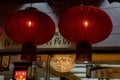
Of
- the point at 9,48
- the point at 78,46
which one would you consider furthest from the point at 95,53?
the point at 78,46

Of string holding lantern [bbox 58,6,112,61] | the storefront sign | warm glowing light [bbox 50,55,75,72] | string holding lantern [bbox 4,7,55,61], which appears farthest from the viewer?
warm glowing light [bbox 50,55,75,72]

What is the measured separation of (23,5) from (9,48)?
89 cm

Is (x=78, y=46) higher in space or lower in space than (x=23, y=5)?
lower

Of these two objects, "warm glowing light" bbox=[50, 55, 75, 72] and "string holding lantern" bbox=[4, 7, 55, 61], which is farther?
"warm glowing light" bbox=[50, 55, 75, 72]

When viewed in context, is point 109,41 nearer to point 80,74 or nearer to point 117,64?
point 117,64

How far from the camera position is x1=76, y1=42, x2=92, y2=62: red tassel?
11.6 ft

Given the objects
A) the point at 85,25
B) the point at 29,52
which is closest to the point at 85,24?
the point at 85,25

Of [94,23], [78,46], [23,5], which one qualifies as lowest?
[78,46]

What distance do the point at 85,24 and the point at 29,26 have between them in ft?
2.12

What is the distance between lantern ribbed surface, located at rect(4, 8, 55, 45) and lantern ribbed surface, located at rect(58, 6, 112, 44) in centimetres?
25

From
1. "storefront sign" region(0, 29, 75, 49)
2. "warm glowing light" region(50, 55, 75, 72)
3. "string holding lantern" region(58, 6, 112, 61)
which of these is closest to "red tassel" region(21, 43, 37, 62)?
"string holding lantern" region(58, 6, 112, 61)

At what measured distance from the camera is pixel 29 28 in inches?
142

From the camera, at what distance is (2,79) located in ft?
19.9

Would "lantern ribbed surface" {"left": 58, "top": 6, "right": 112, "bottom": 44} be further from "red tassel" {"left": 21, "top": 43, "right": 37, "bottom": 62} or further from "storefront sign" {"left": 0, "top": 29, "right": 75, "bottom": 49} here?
"storefront sign" {"left": 0, "top": 29, "right": 75, "bottom": 49}
